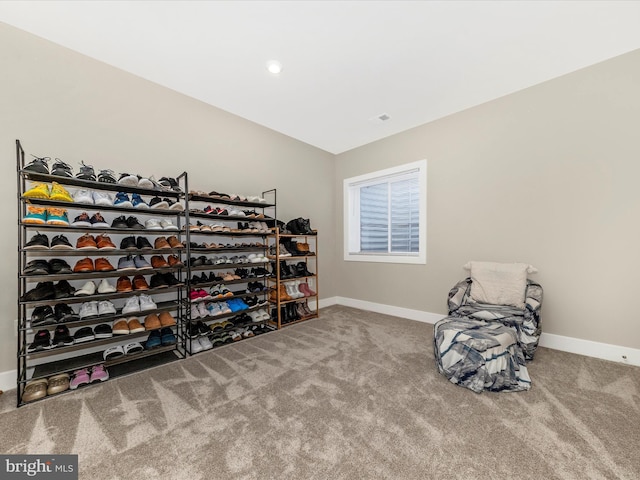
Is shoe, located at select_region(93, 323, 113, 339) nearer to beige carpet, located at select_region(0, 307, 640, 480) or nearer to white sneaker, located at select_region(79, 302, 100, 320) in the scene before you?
white sneaker, located at select_region(79, 302, 100, 320)

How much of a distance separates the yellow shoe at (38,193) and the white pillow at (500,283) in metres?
3.95

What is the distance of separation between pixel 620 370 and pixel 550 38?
9.41 feet

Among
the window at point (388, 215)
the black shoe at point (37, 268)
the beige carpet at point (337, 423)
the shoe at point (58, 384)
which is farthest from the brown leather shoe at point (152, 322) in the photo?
the window at point (388, 215)

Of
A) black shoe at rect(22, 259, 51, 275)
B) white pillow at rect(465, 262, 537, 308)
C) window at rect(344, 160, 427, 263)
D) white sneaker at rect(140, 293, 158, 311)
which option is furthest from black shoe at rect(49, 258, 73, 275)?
white pillow at rect(465, 262, 537, 308)

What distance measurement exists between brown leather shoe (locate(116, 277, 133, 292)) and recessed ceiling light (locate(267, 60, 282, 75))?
7.96ft

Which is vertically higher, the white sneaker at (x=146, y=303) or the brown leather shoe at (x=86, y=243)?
the brown leather shoe at (x=86, y=243)

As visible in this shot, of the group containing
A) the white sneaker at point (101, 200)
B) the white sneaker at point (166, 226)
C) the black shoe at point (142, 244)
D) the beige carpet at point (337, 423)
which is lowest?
the beige carpet at point (337, 423)

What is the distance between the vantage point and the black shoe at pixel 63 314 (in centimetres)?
194

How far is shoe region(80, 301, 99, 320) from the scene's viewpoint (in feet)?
6.80

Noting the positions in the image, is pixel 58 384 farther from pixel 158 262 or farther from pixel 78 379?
pixel 158 262

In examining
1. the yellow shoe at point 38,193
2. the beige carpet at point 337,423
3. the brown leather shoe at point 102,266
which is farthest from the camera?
the brown leather shoe at point 102,266

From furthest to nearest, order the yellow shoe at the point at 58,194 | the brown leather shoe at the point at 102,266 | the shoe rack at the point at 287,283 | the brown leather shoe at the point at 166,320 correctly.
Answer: the shoe rack at the point at 287,283 < the brown leather shoe at the point at 166,320 < the brown leather shoe at the point at 102,266 < the yellow shoe at the point at 58,194

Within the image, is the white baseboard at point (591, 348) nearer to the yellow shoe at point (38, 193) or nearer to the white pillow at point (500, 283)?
the white pillow at point (500, 283)

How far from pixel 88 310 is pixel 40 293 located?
1.08 ft
